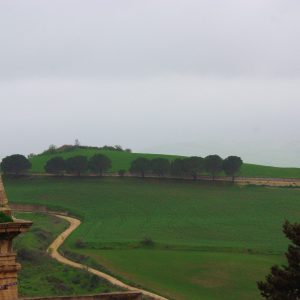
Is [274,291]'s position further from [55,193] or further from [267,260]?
[55,193]

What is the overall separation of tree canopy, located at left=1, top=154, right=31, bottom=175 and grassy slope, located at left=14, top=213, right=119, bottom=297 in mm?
39838

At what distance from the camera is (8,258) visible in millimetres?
11742

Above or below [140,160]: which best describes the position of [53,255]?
below

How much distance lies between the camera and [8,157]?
104750 mm

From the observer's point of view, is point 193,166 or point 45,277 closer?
point 45,277

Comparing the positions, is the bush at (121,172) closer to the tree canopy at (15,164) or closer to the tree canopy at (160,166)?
the tree canopy at (160,166)

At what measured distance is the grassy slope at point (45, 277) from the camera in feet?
146

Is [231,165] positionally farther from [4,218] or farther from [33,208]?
[4,218]

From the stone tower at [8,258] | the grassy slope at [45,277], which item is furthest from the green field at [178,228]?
the stone tower at [8,258]

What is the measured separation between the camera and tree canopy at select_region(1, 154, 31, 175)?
340ft

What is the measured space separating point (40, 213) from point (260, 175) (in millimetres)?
35905

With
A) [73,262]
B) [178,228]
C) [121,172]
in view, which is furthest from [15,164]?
[73,262]

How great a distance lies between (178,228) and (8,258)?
6146cm

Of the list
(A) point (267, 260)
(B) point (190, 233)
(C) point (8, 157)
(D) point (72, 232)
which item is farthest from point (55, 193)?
(A) point (267, 260)
